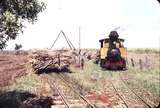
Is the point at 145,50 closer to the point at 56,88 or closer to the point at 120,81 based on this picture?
the point at 120,81

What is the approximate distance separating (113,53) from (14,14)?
18.1 metres

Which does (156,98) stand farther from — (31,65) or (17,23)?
(31,65)

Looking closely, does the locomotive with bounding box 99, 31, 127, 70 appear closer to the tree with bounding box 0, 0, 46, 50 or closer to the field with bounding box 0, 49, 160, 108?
the field with bounding box 0, 49, 160, 108

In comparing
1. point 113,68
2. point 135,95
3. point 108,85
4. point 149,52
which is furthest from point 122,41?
point 149,52

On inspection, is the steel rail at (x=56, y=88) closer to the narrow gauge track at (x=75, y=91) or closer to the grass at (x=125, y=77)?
the narrow gauge track at (x=75, y=91)

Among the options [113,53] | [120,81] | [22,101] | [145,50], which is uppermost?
[113,53]

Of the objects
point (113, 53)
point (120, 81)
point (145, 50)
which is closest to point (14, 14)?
point (120, 81)

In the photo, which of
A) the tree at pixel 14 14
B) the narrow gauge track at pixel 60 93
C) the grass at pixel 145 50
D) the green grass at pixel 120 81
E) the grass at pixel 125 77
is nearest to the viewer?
the tree at pixel 14 14

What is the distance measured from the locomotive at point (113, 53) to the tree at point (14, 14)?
54.9ft

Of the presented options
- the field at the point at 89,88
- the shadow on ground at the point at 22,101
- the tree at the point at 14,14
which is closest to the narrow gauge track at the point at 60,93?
the field at the point at 89,88

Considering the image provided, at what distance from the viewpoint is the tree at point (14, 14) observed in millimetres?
16062

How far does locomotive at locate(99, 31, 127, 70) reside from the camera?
1359 inches

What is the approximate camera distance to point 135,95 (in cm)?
2281

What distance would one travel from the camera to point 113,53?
3428 centimetres
